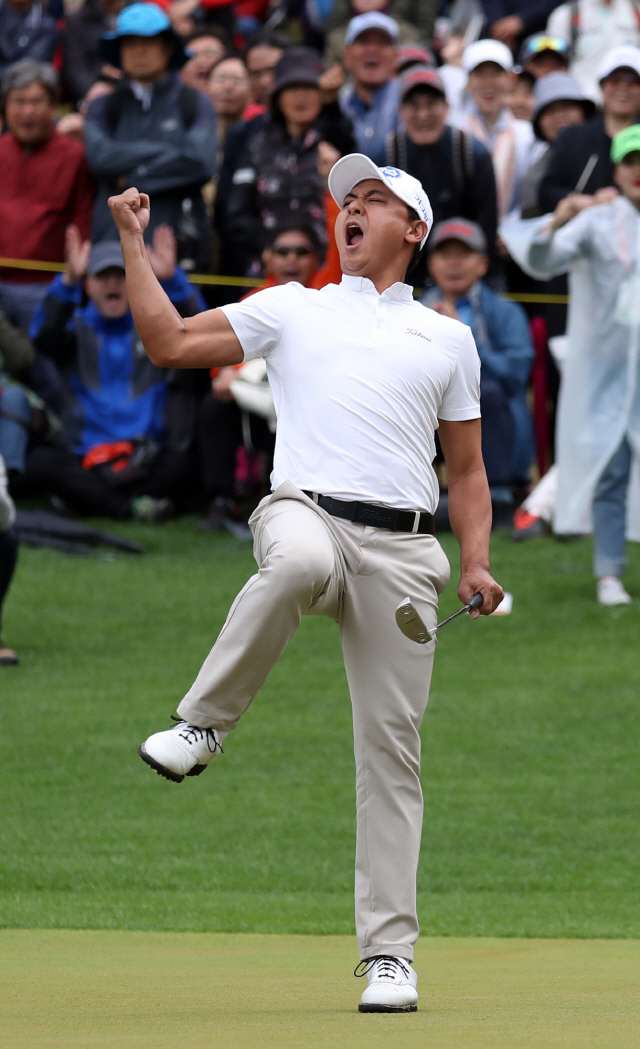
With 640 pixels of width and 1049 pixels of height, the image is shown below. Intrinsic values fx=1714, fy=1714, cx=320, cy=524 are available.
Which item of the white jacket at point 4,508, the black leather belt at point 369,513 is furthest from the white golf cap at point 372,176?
the white jacket at point 4,508

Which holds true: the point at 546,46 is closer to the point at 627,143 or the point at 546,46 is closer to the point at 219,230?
the point at 219,230

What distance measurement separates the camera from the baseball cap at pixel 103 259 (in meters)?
12.5

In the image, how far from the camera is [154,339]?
13.9ft

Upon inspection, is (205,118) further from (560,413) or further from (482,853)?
(482,853)

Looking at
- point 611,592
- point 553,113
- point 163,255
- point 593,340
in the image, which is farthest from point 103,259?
point 611,592

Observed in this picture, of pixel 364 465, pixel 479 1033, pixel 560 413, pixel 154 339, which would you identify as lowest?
pixel 560 413

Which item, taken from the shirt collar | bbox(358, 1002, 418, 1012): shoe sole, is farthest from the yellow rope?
bbox(358, 1002, 418, 1012): shoe sole

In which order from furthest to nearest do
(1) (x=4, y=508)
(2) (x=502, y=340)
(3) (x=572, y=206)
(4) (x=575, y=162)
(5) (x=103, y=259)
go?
(5) (x=103, y=259) < (2) (x=502, y=340) < (4) (x=575, y=162) < (3) (x=572, y=206) < (1) (x=4, y=508)

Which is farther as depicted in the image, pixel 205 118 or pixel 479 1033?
pixel 205 118

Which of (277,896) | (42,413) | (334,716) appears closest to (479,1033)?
(277,896)

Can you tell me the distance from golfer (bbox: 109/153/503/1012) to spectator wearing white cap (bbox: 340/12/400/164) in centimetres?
875

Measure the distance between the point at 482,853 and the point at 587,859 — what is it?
44 centimetres

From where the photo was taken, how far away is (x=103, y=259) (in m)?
12.5

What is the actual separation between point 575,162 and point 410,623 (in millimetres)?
8093
